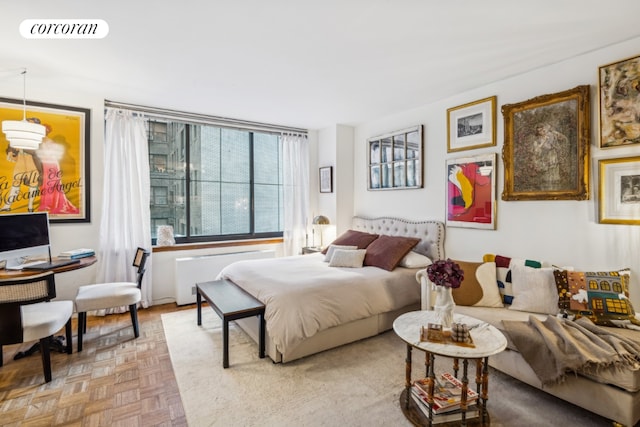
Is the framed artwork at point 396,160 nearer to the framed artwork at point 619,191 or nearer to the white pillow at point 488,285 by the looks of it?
the white pillow at point 488,285

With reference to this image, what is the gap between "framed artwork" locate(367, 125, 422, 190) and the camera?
13.1 feet

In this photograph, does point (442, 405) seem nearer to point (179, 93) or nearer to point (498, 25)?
point (498, 25)

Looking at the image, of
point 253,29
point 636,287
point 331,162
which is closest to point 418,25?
point 253,29

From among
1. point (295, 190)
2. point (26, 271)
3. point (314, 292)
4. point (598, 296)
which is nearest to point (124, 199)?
point (26, 271)

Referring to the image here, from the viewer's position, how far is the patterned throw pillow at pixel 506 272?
8.89ft

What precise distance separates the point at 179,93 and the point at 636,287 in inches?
181

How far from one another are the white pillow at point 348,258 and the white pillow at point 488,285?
49.0 inches

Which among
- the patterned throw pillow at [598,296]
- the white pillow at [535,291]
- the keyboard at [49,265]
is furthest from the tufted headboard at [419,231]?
the keyboard at [49,265]

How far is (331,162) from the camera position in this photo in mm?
5020

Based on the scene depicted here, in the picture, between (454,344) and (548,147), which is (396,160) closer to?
(548,147)

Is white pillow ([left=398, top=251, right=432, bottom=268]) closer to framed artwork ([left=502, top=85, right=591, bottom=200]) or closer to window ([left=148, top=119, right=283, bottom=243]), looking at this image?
framed artwork ([left=502, top=85, right=591, bottom=200])

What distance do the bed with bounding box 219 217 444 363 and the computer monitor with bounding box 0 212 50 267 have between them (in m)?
1.74

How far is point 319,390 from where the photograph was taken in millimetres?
2225

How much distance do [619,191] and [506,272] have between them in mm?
1030
